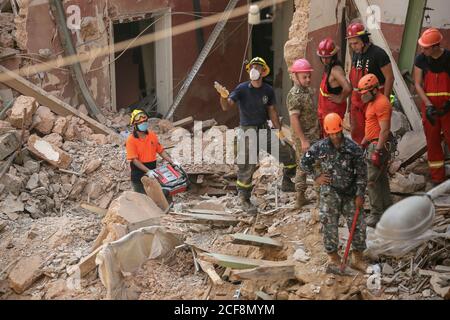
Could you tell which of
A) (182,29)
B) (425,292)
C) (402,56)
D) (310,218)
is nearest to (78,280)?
(310,218)

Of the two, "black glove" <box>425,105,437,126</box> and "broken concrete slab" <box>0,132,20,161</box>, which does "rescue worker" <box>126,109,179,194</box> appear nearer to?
"broken concrete slab" <box>0,132,20,161</box>

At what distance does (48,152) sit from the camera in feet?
33.9

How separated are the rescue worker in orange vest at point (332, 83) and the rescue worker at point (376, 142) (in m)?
0.44

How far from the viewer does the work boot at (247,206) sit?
8.79 m

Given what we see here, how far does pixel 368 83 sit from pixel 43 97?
5.67 meters

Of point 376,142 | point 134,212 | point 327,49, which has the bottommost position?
point 134,212

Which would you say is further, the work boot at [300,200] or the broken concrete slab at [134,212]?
the work boot at [300,200]

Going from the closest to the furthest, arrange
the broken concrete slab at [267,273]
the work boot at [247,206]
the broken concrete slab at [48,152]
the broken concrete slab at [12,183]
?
the broken concrete slab at [267,273] → the work boot at [247,206] → the broken concrete slab at [12,183] → the broken concrete slab at [48,152]

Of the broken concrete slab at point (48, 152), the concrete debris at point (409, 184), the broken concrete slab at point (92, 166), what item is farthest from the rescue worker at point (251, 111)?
the broken concrete slab at point (48, 152)

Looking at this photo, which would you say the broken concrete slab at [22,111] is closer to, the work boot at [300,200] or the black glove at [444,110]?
the work boot at [300,200]

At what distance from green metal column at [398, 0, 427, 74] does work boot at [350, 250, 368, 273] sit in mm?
3343

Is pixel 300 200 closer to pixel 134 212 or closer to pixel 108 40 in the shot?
pixel 134 212

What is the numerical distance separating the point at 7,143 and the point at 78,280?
3.08 m

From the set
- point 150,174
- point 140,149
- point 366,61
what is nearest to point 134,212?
point 150,174
